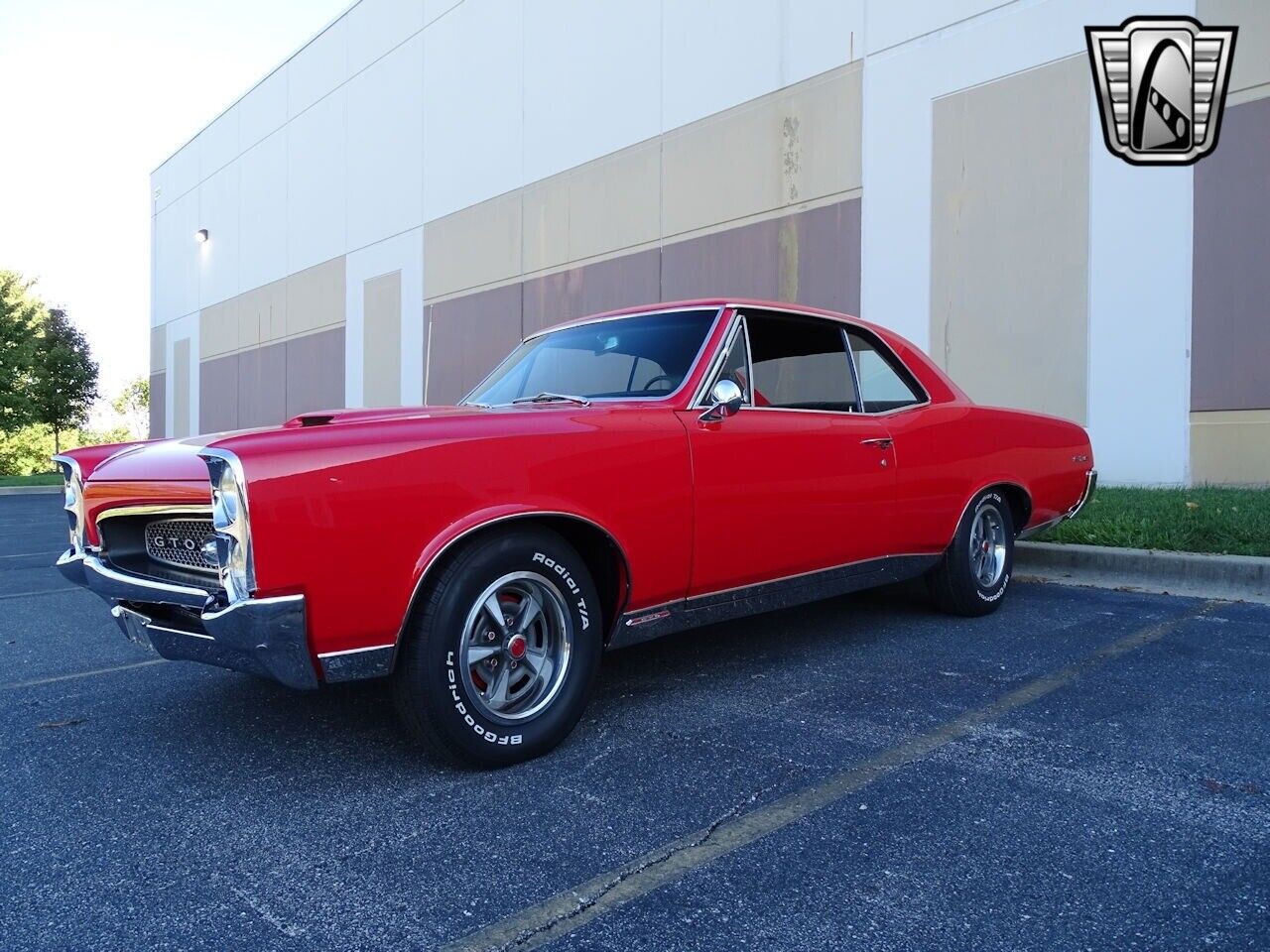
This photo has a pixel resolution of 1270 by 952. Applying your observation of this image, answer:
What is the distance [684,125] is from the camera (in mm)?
13680

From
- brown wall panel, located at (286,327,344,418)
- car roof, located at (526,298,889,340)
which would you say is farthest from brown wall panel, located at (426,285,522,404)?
car roof, located at (526,298,889,340)

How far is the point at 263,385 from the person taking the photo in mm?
25344

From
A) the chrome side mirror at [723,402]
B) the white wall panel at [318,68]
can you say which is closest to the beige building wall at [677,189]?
the white wall panel at [318,68]

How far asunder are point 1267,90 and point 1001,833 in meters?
8.72

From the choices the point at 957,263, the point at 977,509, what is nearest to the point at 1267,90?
the point at 957,263

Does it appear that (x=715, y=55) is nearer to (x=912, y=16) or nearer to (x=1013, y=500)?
(x=912, y=16)

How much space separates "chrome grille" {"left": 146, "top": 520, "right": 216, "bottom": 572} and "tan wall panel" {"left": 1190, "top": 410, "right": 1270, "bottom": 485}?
8804mm

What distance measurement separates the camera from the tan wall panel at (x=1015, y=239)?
31.5 feet

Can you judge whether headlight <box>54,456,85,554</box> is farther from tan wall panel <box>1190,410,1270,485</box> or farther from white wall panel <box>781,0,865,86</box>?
white wall panel <box>781,0,865,86</box>

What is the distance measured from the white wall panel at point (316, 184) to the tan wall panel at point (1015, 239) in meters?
15.7

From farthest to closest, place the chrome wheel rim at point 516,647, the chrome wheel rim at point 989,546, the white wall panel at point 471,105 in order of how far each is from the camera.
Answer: the white wall panel at point 471,105
the chrome wheel rim at point 989,546
the chrome wheel rim at point 516,647

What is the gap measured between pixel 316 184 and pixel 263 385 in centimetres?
566

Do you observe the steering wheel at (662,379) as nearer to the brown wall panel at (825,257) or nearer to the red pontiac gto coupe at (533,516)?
the red pontiac gto coupe at (533,516)

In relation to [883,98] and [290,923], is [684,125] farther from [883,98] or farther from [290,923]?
[290,923]
